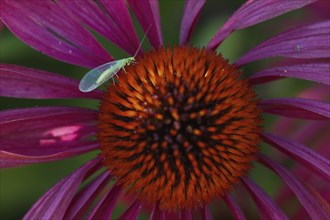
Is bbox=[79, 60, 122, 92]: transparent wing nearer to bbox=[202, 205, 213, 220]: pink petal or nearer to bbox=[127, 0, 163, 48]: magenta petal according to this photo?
bbox=[127, 0, 163, 48]: magenta petal

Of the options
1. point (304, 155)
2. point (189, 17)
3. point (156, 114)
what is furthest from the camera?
point (189, 17)

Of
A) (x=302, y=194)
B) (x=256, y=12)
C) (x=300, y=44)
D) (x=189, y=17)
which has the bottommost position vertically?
(x=302, y=194)

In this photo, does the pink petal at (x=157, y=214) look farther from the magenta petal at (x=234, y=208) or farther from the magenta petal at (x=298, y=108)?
the magenta petal at (x=298, y=108)

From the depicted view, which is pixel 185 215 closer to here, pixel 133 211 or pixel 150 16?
pixel 133 211

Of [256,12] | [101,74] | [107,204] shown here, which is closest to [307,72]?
[256,12]

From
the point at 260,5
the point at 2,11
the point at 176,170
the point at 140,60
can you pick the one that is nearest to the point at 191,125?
the point at 176,170

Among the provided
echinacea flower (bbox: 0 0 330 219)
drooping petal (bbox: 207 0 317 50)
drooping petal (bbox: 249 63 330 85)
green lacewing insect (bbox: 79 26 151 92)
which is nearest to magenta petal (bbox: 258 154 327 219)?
echinacea flower (bbox: 0 0 330 219)
